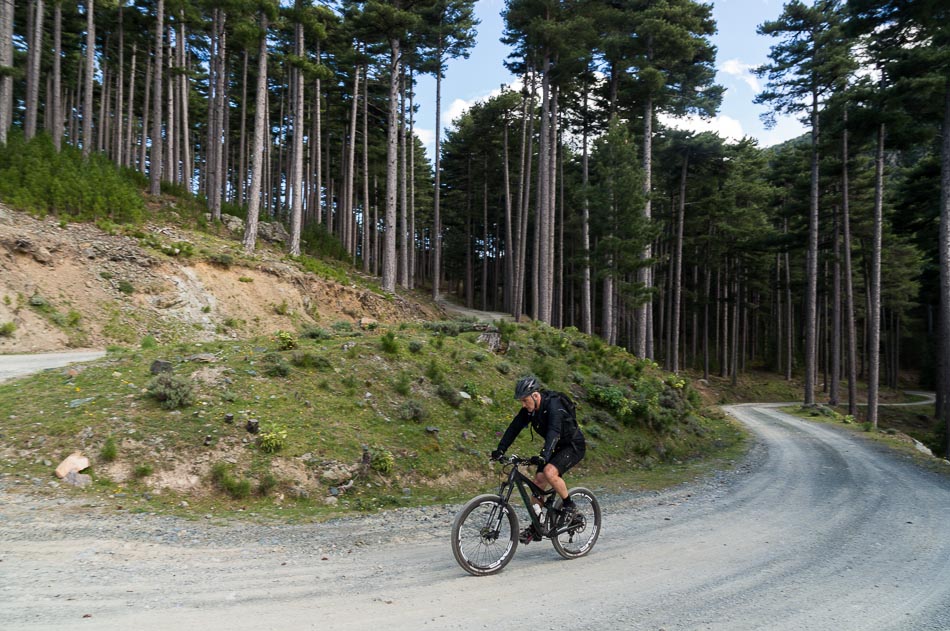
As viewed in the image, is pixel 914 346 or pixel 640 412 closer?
pixel 640 412

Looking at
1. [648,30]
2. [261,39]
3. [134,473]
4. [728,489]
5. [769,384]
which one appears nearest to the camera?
[134,473]

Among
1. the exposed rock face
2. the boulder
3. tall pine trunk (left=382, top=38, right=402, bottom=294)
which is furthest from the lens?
tall pine trunk (left=382, top=38, right=402, bottom=294)

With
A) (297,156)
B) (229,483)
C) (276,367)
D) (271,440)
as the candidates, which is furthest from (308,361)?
(297,156)

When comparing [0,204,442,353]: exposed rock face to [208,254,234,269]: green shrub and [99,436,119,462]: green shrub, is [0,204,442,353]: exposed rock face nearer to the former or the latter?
[208,254,234,269]: green shrub

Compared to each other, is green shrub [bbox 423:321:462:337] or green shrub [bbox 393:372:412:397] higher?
green shrub [bbox 423:321:462:337]

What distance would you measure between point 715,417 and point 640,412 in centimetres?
930

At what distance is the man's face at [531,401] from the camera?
18.9ft

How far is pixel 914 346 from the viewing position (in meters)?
60.3

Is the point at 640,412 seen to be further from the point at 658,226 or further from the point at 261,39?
the point at 261,39

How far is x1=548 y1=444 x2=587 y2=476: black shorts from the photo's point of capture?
5809mm

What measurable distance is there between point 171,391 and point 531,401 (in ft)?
22.7

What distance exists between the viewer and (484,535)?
5375mm

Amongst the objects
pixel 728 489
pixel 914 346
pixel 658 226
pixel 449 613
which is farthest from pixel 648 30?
pixel 914 346

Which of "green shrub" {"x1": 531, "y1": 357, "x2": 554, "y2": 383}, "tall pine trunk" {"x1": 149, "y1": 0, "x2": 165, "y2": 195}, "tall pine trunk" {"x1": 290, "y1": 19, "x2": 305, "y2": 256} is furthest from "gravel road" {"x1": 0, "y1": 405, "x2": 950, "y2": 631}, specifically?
"tall pine trunk" {"x1": 149, "y1": 0, "x2": 165, "y2": 195}
